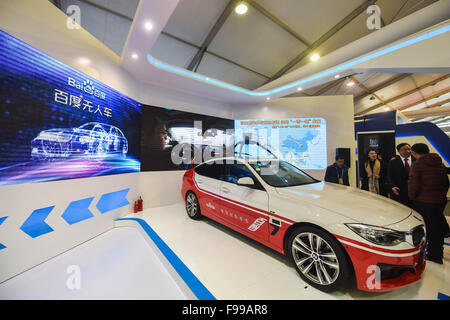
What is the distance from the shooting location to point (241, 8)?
3.43 m

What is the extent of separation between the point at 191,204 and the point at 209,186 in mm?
755

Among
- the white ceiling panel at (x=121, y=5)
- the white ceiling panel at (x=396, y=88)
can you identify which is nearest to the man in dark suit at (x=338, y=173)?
the white ceiling panel at (x=121, y=5)

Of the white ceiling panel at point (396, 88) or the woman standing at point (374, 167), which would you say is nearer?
the woman standing at point (374, 167)

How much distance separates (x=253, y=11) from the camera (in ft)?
11.7

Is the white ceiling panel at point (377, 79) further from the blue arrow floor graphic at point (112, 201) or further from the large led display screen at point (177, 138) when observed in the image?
the blue arrow floor graphic at point (112, 201)

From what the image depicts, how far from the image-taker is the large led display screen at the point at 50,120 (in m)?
1.78

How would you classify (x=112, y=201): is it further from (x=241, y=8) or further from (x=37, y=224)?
(x=241, y=8)

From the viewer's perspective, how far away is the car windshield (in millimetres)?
2197

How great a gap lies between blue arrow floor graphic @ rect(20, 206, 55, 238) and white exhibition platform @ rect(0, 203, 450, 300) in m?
0.41

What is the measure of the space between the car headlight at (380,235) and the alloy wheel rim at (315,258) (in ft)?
0.96

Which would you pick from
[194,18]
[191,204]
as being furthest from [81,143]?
[194,18]
